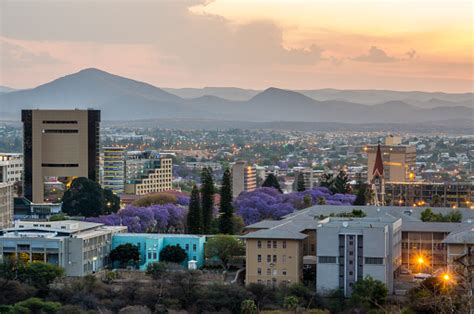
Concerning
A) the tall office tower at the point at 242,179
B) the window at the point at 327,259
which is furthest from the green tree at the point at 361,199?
the tall office tower at the point at 242,179

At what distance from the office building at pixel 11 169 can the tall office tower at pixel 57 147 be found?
616 cm

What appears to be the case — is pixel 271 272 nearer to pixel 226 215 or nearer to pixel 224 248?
pixel 224 248

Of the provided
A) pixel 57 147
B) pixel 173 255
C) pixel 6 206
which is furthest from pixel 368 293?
pixel 57 147

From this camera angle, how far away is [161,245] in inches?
1775

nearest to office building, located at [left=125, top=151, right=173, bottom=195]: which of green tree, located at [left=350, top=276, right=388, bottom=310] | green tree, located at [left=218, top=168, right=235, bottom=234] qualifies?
green tree, located at [left=218, top=168, right=235, bottom=234]

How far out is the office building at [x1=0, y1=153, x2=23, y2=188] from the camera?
3046 inches

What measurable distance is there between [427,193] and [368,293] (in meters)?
41.8

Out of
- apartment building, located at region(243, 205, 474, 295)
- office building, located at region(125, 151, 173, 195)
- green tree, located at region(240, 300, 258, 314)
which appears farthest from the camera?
office building, located at region(125, 151, 173, 195)

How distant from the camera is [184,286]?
1533 inches

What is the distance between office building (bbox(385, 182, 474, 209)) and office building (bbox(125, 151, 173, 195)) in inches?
729

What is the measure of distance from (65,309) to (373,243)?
9.65 metres

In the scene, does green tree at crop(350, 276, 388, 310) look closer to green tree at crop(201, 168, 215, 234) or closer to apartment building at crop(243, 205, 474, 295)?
apartment building at crop(243, 205, 474, 295)

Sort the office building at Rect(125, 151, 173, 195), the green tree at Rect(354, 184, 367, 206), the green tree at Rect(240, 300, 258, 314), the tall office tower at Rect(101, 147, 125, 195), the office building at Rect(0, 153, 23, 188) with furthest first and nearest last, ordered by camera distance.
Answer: the office building at Rect(125, 151, 173, 195) < the tall office tower at Rect(101, 147, 125, 195) < the office building at Rect(0, 153, 23, 188) < the green tree at Rect(354, 184, 367, 206) < the green tree at Rect(240, 300, 258, 314)

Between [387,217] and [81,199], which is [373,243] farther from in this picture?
[81,199]
